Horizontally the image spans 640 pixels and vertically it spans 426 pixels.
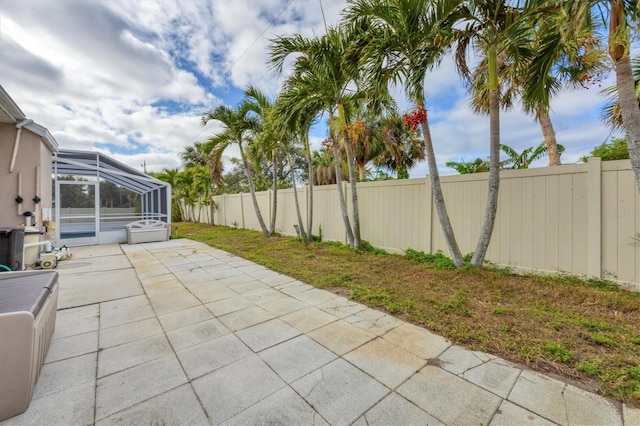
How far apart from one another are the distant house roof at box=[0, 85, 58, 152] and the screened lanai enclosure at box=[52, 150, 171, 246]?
82.8 inches

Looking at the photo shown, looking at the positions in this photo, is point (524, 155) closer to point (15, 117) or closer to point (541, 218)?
point (541, 218)

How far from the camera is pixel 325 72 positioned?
574cm

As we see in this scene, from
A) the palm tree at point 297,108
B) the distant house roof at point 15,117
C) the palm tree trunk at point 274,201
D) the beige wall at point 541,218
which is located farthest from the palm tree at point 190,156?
the beige wall at point 541,218

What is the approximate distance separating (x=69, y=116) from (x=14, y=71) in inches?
162

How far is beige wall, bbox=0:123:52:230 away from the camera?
5188mm

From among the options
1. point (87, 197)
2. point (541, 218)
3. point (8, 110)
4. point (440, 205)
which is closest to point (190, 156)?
point (87, 197)

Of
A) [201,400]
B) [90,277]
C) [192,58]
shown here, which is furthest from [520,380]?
[192,58]

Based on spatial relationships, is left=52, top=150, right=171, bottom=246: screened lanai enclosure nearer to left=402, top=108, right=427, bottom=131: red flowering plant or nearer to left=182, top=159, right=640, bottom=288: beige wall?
left=182, top=159, right=640, bottom=288: beige wall

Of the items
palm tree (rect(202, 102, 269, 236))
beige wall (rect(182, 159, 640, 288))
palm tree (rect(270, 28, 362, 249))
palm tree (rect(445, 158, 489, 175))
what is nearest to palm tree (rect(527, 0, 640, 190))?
beige wall (rect(182, 159, 640, 288))

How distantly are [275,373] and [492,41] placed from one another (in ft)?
16.6

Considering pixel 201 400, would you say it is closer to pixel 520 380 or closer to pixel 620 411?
pixel 520 380

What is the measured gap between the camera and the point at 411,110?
4441 millimetres

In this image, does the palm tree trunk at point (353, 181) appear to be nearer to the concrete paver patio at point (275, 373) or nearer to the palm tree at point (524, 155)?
the concrete paver patio at point (275, 373)

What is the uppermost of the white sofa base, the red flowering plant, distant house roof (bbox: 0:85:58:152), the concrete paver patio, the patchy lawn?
distant house roof (bbox: 0:85:58:152)
